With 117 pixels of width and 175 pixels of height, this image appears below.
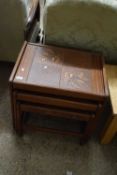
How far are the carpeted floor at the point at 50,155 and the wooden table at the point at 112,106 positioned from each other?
10cm

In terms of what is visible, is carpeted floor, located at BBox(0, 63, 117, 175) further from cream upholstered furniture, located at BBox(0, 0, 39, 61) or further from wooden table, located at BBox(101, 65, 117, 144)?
cream upholstered furniture, located at BBox(0, 0, 39, 61)

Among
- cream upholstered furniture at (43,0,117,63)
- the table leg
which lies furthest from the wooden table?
cream upholstered furniture at (43,0,117,63)

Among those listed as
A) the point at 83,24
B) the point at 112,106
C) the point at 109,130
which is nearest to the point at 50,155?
the point at 109,130

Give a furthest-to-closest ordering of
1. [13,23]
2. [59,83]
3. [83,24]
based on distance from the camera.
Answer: [13,23], [83,24], [59,83]

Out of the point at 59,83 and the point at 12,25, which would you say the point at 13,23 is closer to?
the point at 12,25

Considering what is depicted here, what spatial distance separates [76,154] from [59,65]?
23.7 inches

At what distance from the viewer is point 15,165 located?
1.26 m

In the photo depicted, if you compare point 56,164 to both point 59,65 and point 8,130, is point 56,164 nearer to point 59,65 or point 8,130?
point 8,130

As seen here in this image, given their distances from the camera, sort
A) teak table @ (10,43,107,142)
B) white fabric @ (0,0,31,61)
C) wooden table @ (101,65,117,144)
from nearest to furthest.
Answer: teak table @ (10,43,107,142) < wooden table @ (101,65,117,144) < white fabric @ (0,0,31,61)

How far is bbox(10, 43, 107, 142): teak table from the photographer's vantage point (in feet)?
3.54

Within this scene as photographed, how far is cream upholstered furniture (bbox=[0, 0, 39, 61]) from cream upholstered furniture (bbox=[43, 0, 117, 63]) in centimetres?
21

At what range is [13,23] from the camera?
1.44 m

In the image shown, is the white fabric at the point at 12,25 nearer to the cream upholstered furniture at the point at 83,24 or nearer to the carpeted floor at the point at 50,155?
the cream upholstered furniture at the point at 83,24

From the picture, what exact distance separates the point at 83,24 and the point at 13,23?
510 millimetres
